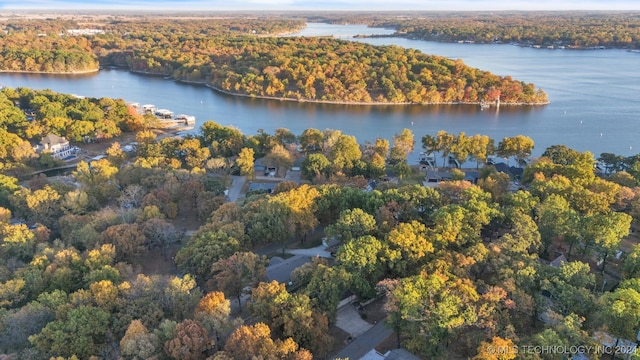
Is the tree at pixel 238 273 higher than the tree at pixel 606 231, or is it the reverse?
the tree at pixel 606 231

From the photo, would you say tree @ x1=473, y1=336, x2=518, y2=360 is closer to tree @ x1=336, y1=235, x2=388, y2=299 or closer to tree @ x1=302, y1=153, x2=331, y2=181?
tree @ x1=336, y1=235, x2=388, y2=299

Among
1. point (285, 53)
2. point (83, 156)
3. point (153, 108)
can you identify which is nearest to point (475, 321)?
point (83, 156)

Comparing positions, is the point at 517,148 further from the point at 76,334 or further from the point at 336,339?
the point at 76,334

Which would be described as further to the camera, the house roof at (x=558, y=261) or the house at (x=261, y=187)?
the house at (x=261, y=187)

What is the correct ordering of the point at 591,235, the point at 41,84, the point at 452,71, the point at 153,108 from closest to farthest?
the point at 591,235 → the point at 153,108 → the point at 452,71 → the point at 41,84

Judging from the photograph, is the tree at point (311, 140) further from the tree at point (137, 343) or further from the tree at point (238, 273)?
the tree at point (137, 343)

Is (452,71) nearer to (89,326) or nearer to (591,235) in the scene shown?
(591,235)

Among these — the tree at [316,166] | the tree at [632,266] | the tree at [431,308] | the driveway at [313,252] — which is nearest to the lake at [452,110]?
the tree at [316,166]
